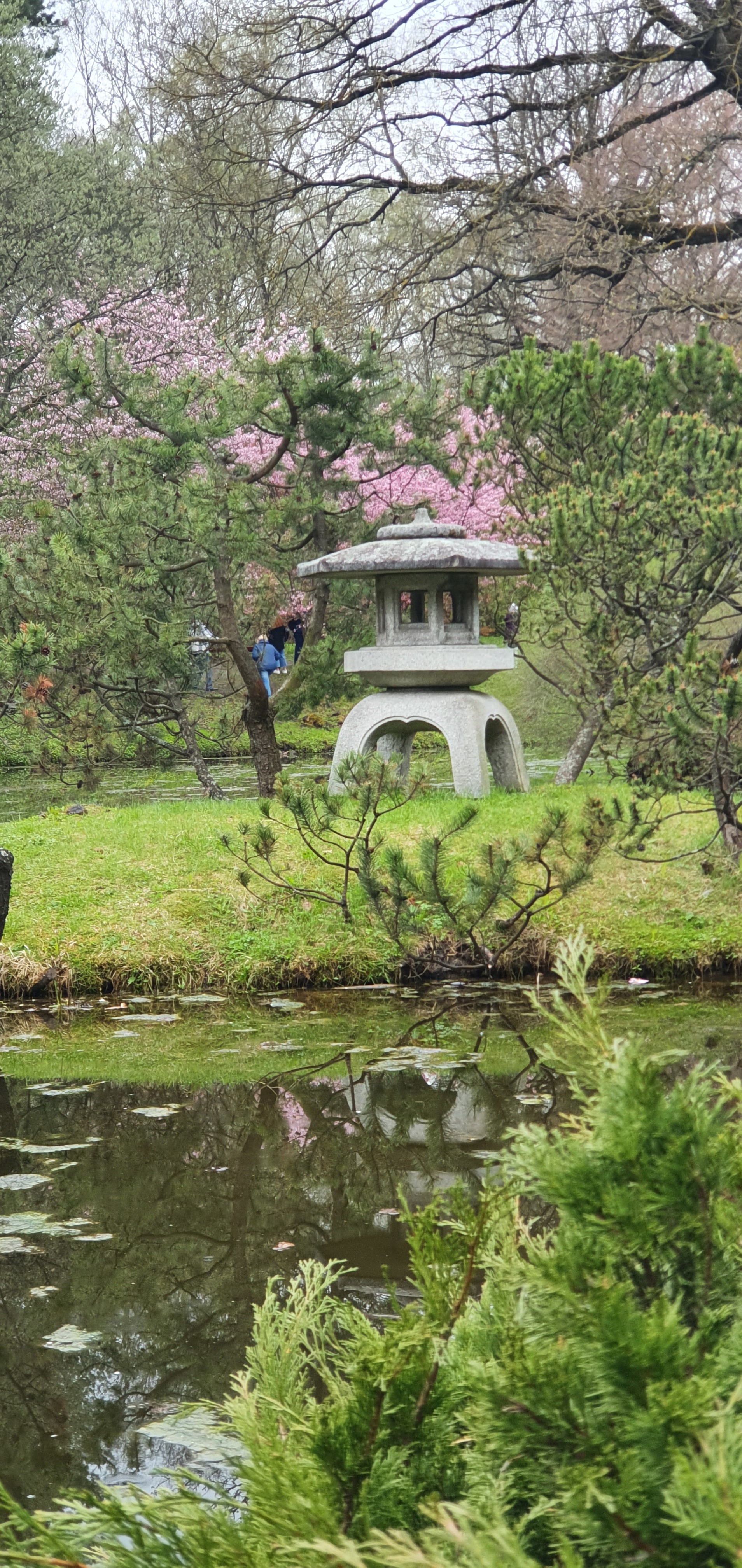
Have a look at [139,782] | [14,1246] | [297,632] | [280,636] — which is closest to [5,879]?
Result: [14,1246]

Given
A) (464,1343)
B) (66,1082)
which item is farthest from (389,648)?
(464,1343)

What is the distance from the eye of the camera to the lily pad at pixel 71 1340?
333 centimetres

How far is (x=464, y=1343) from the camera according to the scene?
1466 mm

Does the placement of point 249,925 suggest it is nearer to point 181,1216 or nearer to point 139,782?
point 181,1216

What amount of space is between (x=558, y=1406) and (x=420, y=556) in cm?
916

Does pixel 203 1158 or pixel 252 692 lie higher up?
pixel 252 692

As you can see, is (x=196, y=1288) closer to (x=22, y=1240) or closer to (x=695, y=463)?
(x=22, y=1240)

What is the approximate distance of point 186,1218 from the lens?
420cm

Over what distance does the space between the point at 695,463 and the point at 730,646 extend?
1.57m

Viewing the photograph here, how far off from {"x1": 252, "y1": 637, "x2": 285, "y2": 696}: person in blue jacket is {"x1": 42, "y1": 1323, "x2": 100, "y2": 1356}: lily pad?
11.6 m

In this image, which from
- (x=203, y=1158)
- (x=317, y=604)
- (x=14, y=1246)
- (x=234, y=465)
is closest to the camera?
(x=14, y=1246)

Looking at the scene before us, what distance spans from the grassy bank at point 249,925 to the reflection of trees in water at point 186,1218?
58.2 inches

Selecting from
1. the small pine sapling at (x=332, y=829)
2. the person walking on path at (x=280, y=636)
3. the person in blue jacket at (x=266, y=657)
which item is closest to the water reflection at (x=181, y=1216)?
the small pine sapling at (x=332, y=829)

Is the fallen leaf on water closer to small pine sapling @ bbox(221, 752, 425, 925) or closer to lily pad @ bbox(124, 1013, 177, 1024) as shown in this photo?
lily pad @ bbox(124, 1013, 177, 1024)
